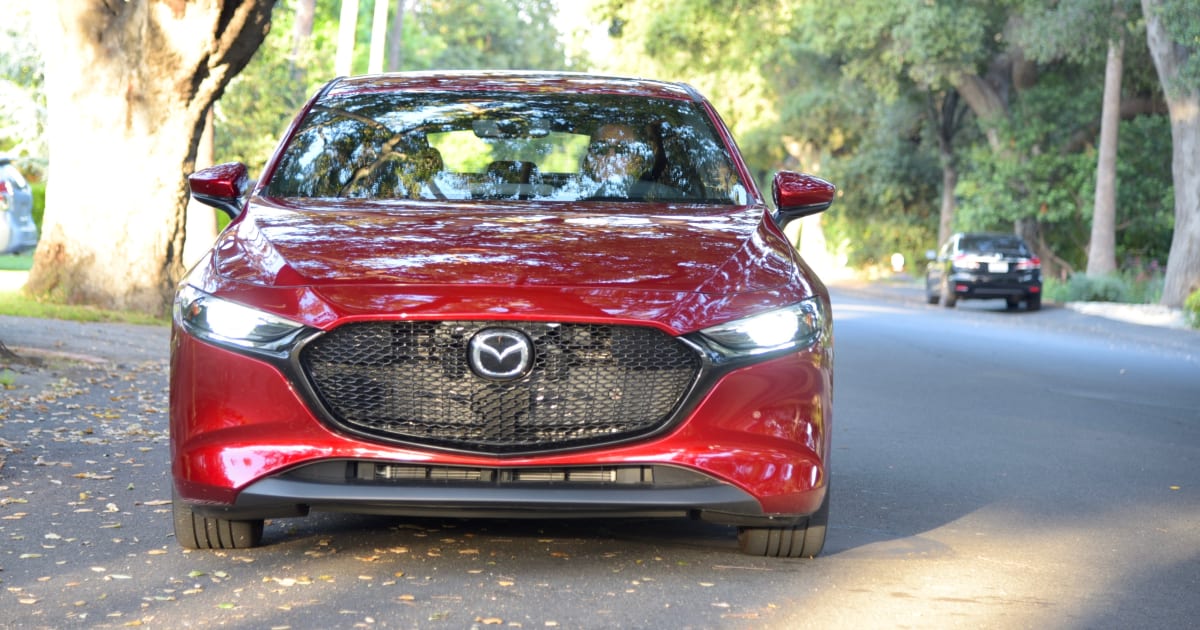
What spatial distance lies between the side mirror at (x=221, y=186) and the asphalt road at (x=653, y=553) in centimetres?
120

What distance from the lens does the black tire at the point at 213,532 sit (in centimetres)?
592

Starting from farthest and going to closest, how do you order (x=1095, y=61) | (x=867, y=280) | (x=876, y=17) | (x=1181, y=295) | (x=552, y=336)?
(x=867, y=280) < (x=1095, y=61) < (x=876, y=17) < (x=1181, y=295) < (x=552, y=336)

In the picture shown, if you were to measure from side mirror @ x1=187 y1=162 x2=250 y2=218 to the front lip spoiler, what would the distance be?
1504mm

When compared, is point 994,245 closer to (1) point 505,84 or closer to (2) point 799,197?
(1) point 505,84

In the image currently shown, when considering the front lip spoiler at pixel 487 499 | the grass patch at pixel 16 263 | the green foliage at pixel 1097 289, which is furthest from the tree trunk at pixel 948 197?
the front lip spoiler at pixel 487 499

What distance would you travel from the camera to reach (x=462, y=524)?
6.61 meters

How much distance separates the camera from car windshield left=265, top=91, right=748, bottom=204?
6688 mm

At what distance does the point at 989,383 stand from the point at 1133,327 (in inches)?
481

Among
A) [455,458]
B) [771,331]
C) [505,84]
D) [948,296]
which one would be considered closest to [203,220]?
[948,296]

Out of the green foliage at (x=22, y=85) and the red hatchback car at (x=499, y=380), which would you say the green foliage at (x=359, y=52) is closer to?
the green foliage at (x=22, y=85)

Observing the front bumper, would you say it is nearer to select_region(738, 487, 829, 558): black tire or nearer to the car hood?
the car hood

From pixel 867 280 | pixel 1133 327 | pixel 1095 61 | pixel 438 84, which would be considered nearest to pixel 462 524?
pixel 438 84

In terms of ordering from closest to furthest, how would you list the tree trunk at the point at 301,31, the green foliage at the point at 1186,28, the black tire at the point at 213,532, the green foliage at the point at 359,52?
the black tire at the point at 213,532 → the green foliage at the point at 1186,28 → the green foliage at the point at 359,52 → the tree trunk at the point at 301,31

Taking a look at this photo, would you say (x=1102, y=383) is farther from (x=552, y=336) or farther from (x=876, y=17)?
Result: (x=876, y=17)
